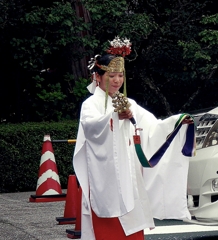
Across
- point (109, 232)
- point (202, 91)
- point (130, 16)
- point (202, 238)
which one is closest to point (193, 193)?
point (202, 238)

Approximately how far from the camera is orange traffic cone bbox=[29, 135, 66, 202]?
10.6 m

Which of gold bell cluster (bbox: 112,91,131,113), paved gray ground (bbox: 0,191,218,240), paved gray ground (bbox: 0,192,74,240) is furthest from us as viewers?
paved gray ground (bbox: 0,192,74,240)

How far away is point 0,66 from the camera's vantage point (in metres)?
14.3

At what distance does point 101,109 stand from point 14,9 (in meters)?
7.70

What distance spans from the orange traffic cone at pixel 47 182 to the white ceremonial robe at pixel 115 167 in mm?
5247

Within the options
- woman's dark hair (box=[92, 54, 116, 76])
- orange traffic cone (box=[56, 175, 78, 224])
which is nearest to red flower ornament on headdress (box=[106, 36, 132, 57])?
woman's dark hair (box=[92, 54, 116, 76])

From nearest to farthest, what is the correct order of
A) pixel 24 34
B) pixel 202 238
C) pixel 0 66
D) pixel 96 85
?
1. pixel 96 85
2. pixel 202 238
3. pixel 24 34
4. pixel 0 66

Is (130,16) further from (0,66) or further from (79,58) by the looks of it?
(0,66)

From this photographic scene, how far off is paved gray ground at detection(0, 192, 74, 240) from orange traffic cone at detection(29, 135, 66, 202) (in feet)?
0.50

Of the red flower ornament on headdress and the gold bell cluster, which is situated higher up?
the red flower ornament on headdress

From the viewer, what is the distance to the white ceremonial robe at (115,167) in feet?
16.8

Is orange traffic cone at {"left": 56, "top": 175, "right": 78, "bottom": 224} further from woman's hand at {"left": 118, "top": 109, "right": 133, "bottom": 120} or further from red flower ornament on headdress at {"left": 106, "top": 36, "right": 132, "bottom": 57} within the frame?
woman's hand at {"left": 118, "top": 109, "right": 133, "bottom": 120}

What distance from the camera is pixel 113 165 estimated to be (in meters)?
5.14

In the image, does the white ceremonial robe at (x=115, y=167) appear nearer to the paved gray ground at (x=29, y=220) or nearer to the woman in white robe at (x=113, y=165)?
the woman in white robe at (x=113, y=165)
